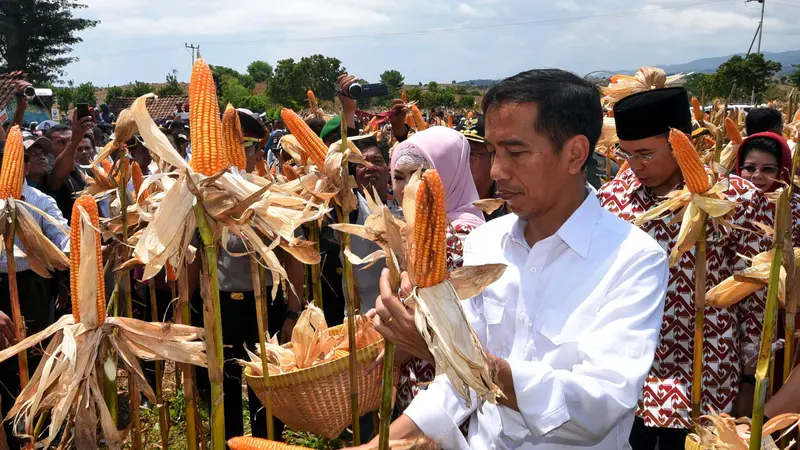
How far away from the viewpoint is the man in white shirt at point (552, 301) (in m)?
1.42

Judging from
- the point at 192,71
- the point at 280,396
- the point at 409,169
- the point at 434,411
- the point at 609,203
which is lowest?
the point at 280,396

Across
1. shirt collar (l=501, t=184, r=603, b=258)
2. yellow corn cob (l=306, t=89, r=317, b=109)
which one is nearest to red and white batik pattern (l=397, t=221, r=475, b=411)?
shirt collar (l=501, t=184, r=603, b=258)

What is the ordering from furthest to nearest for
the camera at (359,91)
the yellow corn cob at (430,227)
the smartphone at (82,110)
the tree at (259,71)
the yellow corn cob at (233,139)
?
1. the tree at (259,71)
2. the camera at (359,91)
3. the smartphone at (82,110)
4. the yellow corn cob at (233,139)
5. the yellow corn cob at (430,227)

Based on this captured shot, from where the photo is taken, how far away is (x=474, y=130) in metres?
3.68

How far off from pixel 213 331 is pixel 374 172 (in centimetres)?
261

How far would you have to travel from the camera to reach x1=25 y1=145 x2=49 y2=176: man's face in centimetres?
516

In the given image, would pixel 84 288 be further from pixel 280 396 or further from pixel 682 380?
pixel 682 380

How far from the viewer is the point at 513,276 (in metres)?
1.71

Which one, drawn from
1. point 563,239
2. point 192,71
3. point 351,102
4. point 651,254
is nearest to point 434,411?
point 563,239

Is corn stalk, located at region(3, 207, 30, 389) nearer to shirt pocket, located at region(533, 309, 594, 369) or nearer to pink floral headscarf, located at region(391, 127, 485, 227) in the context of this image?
pink floral headscarf, located at region(391, 127, 485, 227)

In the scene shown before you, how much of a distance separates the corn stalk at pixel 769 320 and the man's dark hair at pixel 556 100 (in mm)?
505

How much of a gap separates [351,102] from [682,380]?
3.45m

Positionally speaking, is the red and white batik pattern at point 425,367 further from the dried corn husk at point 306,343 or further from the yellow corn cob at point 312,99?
the yellow corn cob at point 312,99

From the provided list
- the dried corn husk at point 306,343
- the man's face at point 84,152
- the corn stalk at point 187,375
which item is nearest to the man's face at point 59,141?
the man's face at point 84,152
